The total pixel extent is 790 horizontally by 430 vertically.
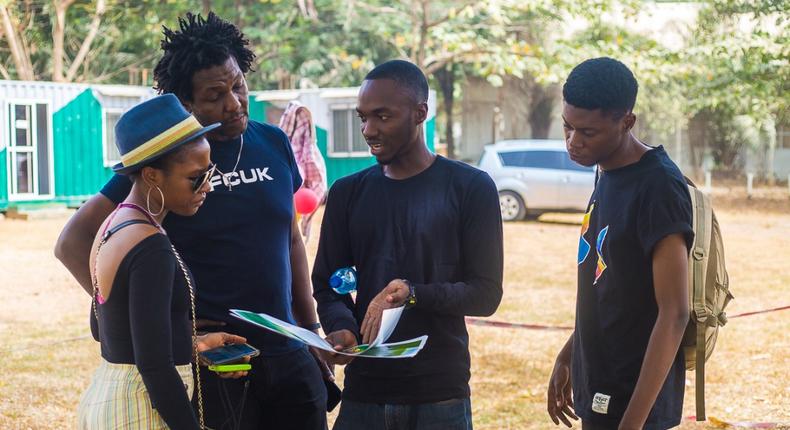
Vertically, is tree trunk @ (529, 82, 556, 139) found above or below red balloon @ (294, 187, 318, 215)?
above

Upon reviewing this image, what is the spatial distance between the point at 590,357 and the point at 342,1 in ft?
69.4

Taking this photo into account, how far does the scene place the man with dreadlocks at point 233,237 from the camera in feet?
10.2

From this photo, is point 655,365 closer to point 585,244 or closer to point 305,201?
point 585,244

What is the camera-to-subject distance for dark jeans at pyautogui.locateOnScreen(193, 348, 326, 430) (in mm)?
3102

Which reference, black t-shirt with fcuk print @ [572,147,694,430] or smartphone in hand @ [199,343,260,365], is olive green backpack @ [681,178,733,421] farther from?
smartphone in hand @ [199,343,260,365]

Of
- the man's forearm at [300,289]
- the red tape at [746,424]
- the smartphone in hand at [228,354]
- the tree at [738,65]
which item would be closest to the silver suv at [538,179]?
the tree at [738,65]

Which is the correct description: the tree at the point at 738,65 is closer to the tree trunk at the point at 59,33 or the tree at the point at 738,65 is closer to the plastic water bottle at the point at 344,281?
the plastic water bottle at the point at 344,281

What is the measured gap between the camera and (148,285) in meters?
2.49

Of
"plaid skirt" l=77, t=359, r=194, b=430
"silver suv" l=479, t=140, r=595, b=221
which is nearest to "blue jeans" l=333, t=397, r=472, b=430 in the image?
"plaid skirt" l=77, t=359, r=194, b=430

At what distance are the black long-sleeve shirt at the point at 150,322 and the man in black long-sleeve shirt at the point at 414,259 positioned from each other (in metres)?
0.54

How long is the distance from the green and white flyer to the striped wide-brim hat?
47 cm

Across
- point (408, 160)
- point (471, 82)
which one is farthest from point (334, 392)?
point (471, 82)

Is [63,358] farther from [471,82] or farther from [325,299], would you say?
[471,82]

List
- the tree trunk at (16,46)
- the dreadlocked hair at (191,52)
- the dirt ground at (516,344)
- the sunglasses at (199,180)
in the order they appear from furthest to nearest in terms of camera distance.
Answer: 1. the tree trunk at (16,46)
2. the dirt ground at (516,344)
3. the dreadlocked hair at (191,52)
4. the sunglasses at (199,180)
